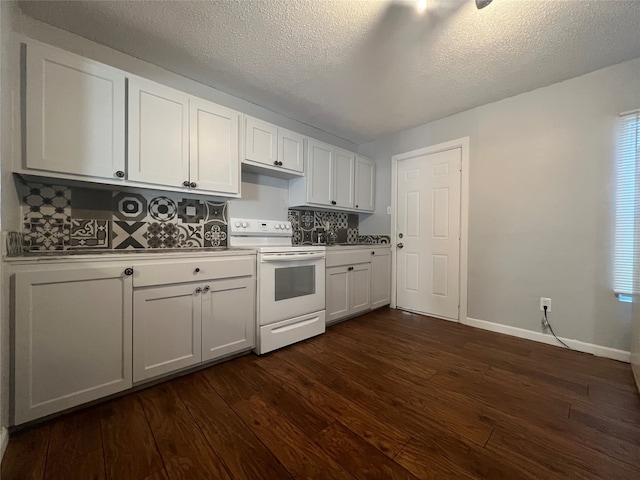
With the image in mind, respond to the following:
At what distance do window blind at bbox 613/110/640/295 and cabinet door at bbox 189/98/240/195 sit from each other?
3.03 m

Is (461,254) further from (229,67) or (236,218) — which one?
(229,67)

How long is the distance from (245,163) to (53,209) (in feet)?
4.34

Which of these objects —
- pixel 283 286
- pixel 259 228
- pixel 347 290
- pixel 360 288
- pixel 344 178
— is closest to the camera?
pixel 283 286

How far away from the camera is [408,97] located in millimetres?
2430

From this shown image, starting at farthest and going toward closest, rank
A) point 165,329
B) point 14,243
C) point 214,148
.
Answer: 1. point 214,148
2. point 165,329
3. point 14,243

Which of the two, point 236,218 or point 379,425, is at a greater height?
point 236,218

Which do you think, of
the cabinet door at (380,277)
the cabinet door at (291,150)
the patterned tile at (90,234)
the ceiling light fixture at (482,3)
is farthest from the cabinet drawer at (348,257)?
the ceiling light fixture at (482,3)

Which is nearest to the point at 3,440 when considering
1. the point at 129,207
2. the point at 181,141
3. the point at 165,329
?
the point at 165,329

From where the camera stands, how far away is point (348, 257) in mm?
2734

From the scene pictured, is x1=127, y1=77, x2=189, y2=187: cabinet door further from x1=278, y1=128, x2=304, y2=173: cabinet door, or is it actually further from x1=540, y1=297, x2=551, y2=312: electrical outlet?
x1=540, y1=297, x2=551, y2=312: electrical outlet

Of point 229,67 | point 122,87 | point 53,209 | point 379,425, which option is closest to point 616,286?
point 379,425

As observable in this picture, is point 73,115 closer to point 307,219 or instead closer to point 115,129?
point 115,129

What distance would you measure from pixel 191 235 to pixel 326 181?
1.57 metres

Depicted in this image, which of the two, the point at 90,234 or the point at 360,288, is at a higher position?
the point at 90,234
